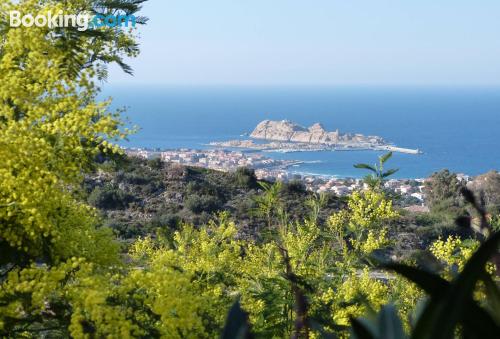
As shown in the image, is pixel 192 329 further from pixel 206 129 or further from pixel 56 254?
pixel 206 129

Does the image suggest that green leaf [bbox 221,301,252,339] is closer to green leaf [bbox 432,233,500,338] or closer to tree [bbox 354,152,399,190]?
green leaf [bbox 432,233,500,338]

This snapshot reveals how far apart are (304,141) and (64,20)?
3677 inches

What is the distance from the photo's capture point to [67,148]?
3986 millimetres

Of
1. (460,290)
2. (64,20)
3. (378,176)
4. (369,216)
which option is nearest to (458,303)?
(460,290)

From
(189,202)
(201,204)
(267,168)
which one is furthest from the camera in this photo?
(267,168)

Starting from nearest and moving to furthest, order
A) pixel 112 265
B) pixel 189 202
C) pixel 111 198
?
pixel 112 265 < pixel 189 202 < pixel 111 198

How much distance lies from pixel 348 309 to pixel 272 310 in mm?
739

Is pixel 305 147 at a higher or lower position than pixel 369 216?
lower

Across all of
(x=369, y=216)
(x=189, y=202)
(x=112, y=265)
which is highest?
(x=369, y=216)

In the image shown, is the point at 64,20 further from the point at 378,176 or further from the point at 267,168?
the point at 267,168

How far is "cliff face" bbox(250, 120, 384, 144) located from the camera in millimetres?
96625

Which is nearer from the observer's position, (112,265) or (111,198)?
(112,265)

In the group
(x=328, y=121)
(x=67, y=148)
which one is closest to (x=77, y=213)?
(x=67, y=148)

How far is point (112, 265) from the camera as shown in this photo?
4.76 m
